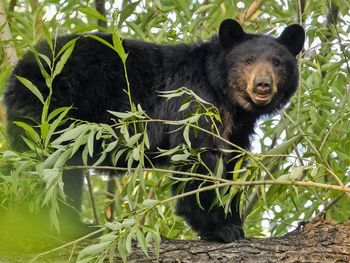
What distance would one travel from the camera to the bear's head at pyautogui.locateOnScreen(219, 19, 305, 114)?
292 inches

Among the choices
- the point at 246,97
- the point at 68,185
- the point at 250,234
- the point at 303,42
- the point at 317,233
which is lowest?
the point at 250,234

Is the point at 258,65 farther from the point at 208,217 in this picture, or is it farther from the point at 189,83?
the point at 208,217

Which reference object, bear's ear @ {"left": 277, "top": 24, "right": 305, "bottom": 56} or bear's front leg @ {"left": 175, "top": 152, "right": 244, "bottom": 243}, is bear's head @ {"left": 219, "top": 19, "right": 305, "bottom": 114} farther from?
bear's front leg @ {"left": 175, "top": 152, "right": 244, "bottom": 243}

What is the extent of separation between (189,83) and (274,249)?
7.82ft

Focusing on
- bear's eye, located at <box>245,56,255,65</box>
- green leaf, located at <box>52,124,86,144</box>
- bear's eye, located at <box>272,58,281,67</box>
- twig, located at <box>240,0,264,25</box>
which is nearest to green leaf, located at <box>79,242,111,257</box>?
green leaf, located at <box>52,124,86,144</box>

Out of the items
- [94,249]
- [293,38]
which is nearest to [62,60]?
[94,249]

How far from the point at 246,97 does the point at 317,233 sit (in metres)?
2.09

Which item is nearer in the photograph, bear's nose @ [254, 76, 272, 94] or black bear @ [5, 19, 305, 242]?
black bear @ [5, 19, 305, 242]

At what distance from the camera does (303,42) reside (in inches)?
311

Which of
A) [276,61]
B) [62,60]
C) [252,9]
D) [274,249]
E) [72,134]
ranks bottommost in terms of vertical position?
[274,249]

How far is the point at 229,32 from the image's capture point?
7.73 metres

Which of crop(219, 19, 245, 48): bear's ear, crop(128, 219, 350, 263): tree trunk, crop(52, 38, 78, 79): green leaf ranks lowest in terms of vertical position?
crop(128, 219, 350, 263): tree trunk

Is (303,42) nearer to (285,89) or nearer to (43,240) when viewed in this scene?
(285,89)

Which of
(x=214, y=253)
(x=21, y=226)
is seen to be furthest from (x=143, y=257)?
(x=21, y=226)
